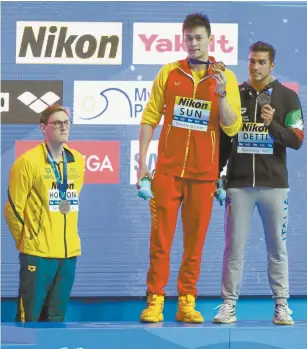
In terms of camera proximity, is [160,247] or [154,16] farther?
[154,16]

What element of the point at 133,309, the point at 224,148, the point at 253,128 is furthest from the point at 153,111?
the point at 133,309

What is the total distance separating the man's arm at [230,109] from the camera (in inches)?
192

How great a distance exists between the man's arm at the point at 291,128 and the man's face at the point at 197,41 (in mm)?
523

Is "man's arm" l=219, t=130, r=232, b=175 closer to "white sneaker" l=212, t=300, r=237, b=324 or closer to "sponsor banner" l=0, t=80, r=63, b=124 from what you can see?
"white sneaker" l=212, t=300, r=237, b=324

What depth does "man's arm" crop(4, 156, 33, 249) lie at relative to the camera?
5.24 metres

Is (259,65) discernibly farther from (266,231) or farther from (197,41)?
(266,231)

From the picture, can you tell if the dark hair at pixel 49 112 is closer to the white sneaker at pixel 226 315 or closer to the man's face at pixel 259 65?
the man's face at pixel 259 65

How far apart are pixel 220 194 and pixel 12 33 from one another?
1.91 m

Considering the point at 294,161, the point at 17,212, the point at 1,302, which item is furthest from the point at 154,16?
the point at 1,302

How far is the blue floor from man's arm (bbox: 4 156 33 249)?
3.55 feet

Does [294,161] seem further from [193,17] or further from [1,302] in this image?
[1,302]

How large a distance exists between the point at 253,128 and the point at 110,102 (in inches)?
52.6

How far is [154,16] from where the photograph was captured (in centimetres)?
614

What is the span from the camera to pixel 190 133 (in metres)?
5.00
